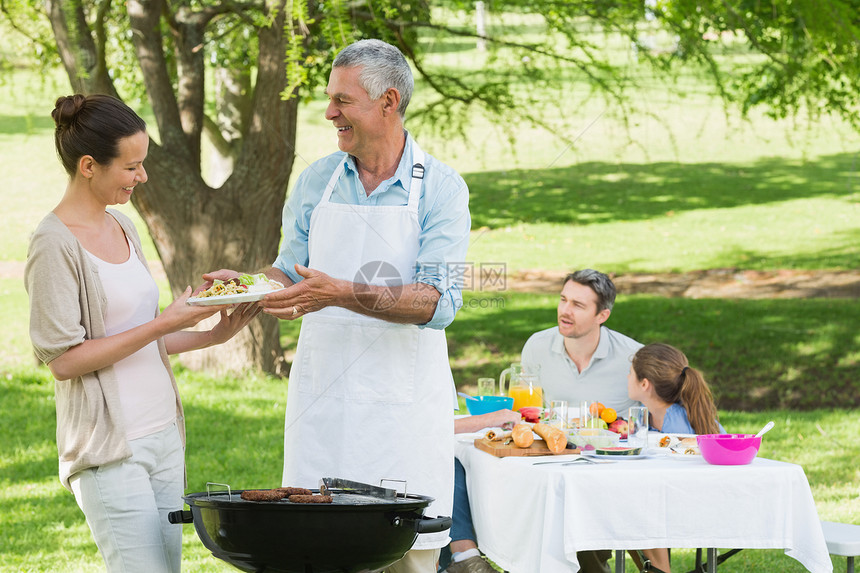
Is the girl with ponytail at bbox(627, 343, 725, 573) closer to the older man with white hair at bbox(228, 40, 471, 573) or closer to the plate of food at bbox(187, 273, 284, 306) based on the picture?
the older man with white hair at bbox(228, 40, 471, 573)

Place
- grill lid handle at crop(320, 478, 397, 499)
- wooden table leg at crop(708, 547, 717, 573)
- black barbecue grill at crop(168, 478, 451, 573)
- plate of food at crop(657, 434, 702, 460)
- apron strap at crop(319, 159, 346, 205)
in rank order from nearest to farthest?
black barbecue grill at crop(168, 478, 451, 573) < grill lid handle at crop(320, 478, 397, 499) < apron strap at crop(319, 159, 346, 205) < wooden table leg at crop(708, 547, 717, 573) < plate of food at crop(657, 434, 702, 460)

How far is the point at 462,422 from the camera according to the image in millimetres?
3906

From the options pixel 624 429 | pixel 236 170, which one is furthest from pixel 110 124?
pixel 236 170

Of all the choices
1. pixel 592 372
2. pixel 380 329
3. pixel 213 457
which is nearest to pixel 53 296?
pixel 380 329

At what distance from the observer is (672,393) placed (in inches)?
160

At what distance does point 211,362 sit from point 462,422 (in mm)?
4928

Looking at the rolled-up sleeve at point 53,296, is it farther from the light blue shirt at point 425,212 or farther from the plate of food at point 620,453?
the plate of food at point 620,453

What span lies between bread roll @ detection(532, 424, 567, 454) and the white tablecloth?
22 centimetres

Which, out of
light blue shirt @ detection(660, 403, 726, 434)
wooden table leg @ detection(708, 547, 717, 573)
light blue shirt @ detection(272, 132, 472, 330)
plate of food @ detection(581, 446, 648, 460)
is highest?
light blue shirt @ detection(272, 132, 472, 330)

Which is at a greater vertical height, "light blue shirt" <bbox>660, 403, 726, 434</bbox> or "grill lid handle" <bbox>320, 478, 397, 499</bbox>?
"grill lid handle" <bbox>320, 478, 397, 499</bbox>

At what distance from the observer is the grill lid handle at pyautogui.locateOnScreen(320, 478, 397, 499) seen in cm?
256

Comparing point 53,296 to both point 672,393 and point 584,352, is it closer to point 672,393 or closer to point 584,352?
point 672,393

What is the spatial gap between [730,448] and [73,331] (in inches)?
84.7

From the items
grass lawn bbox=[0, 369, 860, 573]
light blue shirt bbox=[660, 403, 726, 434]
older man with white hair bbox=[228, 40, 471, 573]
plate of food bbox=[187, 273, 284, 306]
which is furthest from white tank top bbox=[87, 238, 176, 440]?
grass lawn bbox=[0, 369, 860, 573]
